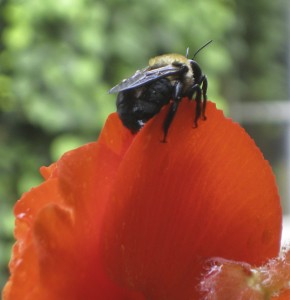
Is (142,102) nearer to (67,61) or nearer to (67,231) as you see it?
(67,231)

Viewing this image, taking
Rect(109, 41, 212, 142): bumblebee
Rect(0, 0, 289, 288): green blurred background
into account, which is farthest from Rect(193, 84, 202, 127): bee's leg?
Rect(0, 0, 289, 288): green blurred background

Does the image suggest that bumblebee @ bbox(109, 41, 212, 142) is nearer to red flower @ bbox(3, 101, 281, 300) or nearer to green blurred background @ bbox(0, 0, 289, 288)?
red flower @ bbox(3, 101, 281, 300)

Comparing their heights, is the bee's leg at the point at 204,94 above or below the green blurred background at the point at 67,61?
below

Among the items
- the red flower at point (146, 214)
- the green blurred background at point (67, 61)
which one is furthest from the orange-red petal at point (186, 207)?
the green blurred background at point (67, 61)

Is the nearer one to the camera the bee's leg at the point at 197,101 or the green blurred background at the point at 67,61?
the bee's leg at the point at 197,101

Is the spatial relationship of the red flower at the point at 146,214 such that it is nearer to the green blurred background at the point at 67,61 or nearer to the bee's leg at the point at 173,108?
the bee's leg at the point at 173,108

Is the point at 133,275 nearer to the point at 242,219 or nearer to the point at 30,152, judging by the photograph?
the point at 242,219
